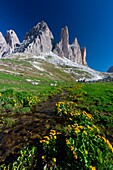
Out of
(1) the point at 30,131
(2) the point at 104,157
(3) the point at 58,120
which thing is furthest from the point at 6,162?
(3) the point at 58,120

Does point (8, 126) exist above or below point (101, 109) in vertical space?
below

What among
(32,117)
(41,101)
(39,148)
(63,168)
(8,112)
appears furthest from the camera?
(41,101)

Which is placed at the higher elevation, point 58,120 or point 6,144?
point 58,120

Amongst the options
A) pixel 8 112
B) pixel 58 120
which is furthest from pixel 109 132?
pixel 8 112

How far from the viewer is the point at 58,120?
13.7 metres

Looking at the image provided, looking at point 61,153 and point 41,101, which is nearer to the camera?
point 61,153

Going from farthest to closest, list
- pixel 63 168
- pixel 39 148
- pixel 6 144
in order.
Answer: pixel 6 144
pixel 39 148
pixel 63 168

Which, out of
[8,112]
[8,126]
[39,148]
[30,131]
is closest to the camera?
[39,148]

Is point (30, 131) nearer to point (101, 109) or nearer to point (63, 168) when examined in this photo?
point (63, 168)

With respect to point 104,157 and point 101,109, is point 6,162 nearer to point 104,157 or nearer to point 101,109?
point 104,157

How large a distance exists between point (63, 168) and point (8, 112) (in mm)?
10603

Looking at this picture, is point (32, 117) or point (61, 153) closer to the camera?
point (61, 153)

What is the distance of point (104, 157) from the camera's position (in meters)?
8.12

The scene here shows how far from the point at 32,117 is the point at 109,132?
6.88m
